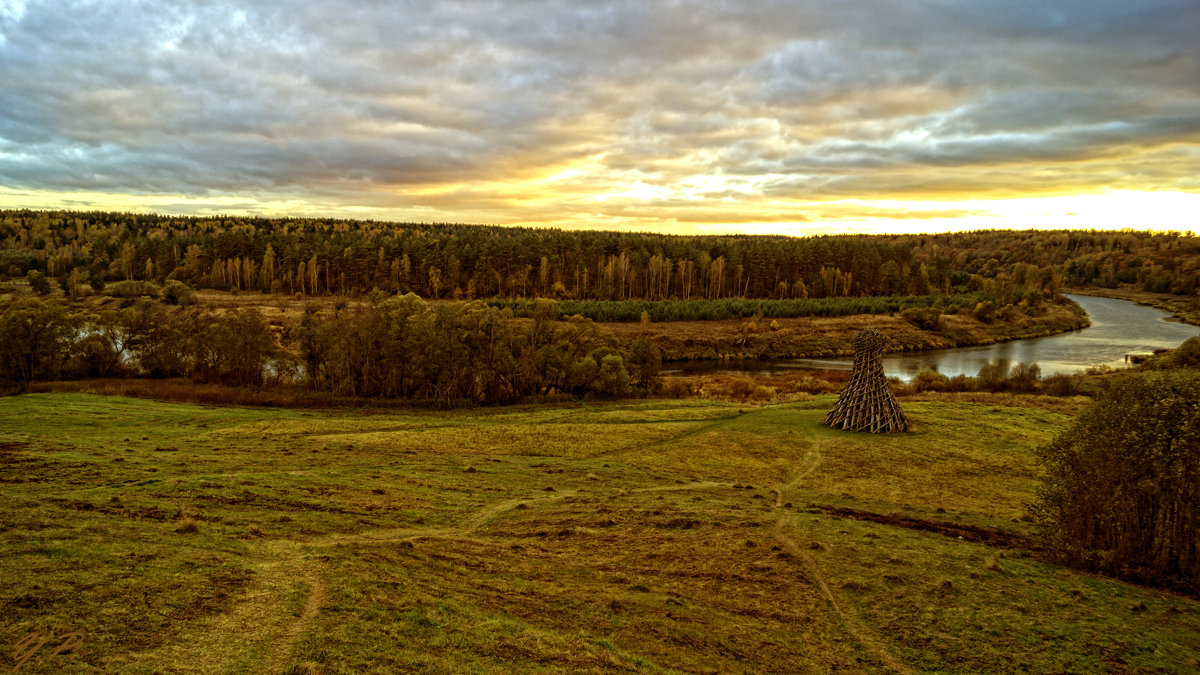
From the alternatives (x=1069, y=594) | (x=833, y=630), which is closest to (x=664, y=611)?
(x=833, y=630)

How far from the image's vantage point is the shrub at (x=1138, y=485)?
16.5 metres

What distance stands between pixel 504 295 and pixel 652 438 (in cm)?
10488

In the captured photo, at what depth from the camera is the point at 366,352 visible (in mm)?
55781

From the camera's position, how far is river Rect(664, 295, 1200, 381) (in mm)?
88125

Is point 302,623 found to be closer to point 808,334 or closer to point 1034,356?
point 1034,356

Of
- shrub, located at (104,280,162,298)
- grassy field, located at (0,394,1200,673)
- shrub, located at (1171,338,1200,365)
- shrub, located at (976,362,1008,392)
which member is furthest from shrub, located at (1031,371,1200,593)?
shrub, located at (104,280,162,298)

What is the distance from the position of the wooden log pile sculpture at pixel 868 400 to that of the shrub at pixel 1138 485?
19814mm

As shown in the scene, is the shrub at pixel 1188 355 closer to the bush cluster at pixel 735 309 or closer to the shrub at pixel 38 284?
the bush cluster at pixel 735 309

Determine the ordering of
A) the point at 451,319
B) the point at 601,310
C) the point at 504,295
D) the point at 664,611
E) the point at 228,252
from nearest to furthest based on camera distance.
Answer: the point at 664,611 < the point at 451,319 < the point at 601,310 < the point at 504,295 < the point at 228,252

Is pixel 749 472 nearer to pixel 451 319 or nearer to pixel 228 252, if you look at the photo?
pixel 451 319

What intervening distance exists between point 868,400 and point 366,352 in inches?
1589

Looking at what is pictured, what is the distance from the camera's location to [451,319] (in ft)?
182

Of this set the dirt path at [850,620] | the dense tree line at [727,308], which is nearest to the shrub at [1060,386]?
the dirt path at [850,620]

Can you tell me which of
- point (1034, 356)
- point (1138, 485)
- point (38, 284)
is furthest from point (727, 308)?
point (38, 284)
